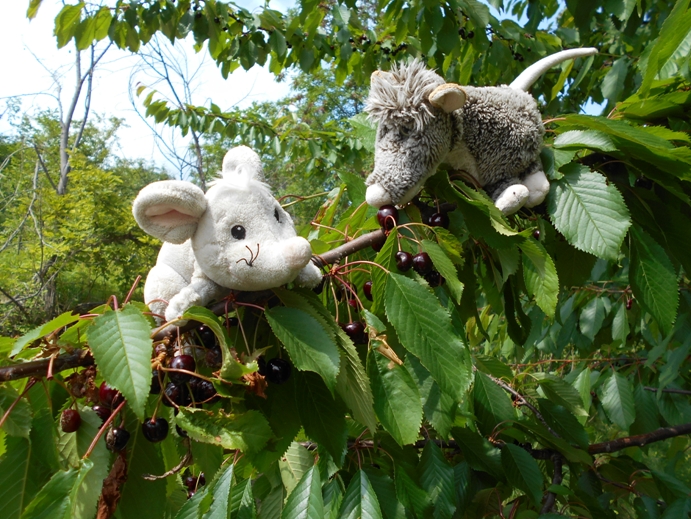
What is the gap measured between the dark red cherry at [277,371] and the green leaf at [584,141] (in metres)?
0.60

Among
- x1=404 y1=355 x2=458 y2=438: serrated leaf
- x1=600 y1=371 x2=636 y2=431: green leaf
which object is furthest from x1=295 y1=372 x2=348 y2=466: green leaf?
x1=600 y1=371 x2=636 y2=431: green leaf

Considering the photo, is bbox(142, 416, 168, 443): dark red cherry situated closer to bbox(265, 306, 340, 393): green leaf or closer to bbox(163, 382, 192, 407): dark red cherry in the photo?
bbox(163, 382, 192, 407): dark red cherry

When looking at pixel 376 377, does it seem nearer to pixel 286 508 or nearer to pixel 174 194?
pixel 286 508

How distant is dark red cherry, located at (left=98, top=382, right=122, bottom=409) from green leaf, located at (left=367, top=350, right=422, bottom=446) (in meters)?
0.31

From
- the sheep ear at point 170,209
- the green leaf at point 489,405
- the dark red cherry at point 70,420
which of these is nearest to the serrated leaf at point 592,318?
the green leaf at point 489,405

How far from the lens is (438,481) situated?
826 mm

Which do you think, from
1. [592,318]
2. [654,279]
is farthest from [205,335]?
[592,318]

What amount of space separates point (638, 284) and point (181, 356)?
720 millimetres

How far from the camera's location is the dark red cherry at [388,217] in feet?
2.52

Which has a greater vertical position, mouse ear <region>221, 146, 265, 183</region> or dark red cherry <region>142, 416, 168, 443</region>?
mouse ear <region>221, 146, 265, 183</region>

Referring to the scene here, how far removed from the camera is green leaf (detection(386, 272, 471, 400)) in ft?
1.98

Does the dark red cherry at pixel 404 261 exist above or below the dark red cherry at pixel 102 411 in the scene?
above

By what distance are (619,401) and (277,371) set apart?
4.66ft

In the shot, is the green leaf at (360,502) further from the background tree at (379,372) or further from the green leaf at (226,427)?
the green leaf at (226,427)
